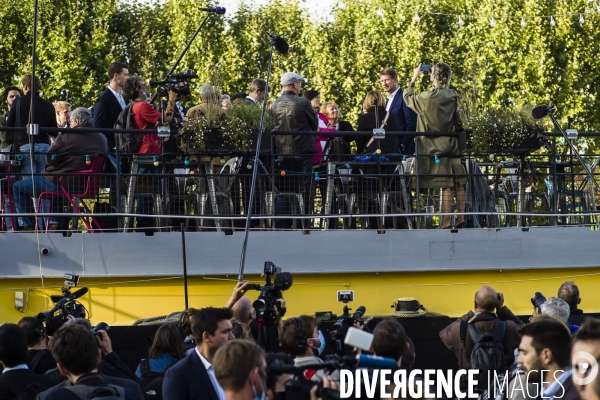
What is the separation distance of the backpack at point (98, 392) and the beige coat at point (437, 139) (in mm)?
7379

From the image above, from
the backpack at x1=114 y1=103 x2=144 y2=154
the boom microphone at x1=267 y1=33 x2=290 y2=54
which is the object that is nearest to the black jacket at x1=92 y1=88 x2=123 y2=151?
the backpack at x1=114 y1=103 x2=144 y2=154

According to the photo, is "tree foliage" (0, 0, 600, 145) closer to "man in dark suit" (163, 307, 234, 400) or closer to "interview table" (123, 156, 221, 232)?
"interview table" (123, 156, 221, 232)

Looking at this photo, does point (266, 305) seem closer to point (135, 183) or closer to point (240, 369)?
point (240, 369)

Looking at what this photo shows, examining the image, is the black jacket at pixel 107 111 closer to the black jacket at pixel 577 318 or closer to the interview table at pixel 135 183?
the interview table at pixel 135 183

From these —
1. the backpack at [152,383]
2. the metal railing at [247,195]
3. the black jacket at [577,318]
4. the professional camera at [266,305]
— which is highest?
the metal railing at [247,195]

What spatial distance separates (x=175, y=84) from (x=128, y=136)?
76 centimetres

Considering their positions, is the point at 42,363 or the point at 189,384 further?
the point at 42,363

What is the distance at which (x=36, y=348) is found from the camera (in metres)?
8.56

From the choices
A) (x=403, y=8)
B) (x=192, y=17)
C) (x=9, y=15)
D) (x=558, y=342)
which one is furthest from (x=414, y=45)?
(x=558, y=342)

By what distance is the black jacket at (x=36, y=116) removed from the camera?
12.8 metres

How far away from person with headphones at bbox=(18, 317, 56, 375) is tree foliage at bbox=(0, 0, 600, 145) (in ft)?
82.6

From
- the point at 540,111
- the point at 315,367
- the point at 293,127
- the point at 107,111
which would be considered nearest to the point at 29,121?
the point at 107,111

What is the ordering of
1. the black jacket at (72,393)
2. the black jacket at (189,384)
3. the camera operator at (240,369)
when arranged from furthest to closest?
1. the black jacket at (189,384)
2. the black jacket at (72,393)
3. the camera operator at (240,369)

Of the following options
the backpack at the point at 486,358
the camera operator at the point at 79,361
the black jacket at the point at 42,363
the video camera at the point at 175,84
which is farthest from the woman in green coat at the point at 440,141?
the camera operator at the point at 79,361
